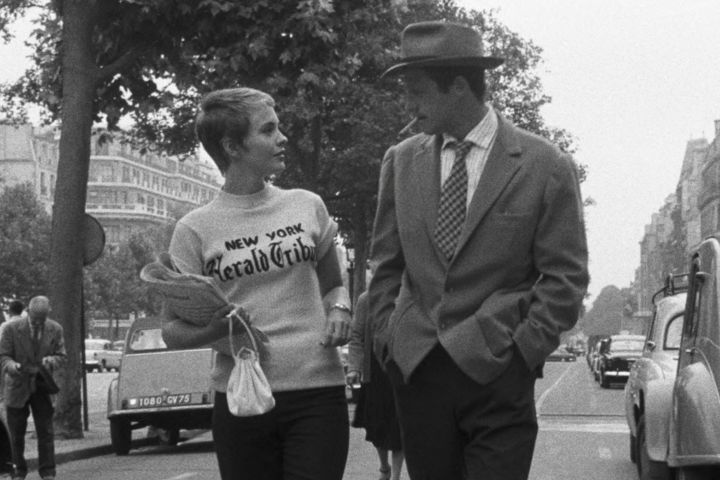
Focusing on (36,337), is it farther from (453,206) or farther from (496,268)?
(496,268)

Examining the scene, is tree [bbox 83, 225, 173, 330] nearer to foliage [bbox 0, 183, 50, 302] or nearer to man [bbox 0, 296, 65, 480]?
foliage [bbox 0, 183, 50, 302]

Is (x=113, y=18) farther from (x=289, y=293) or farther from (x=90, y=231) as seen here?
(x=289, y=293)

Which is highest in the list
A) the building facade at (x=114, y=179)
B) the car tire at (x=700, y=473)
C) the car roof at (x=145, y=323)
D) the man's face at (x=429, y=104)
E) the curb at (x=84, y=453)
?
the building facade at (x=114, y=179)

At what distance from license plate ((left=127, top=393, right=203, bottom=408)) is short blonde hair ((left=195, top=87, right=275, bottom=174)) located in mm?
14745

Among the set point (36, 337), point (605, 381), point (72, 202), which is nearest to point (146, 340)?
point (72, 202)

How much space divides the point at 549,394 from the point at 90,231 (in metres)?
22.5

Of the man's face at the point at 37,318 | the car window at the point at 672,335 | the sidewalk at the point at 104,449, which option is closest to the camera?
the car window at the point at 672,335

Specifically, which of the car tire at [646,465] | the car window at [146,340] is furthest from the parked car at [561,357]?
the car tire at [646,465]

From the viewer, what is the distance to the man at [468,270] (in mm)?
4566

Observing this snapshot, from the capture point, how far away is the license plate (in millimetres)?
19797

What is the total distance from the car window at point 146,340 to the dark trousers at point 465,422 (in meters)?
16.3

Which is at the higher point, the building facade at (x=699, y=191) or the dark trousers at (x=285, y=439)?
the building facade at (x=699, y=191)

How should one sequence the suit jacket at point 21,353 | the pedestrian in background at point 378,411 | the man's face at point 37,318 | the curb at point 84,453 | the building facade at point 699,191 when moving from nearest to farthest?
the pedestrian in background at point 378,411 < the suit jacket at point 21,353 < the man's face at point 37,318 < the curb at point 84,453 < the building facade at point 699,191

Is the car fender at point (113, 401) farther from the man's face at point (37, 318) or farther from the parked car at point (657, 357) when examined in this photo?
the parked car at point (657, 357)
